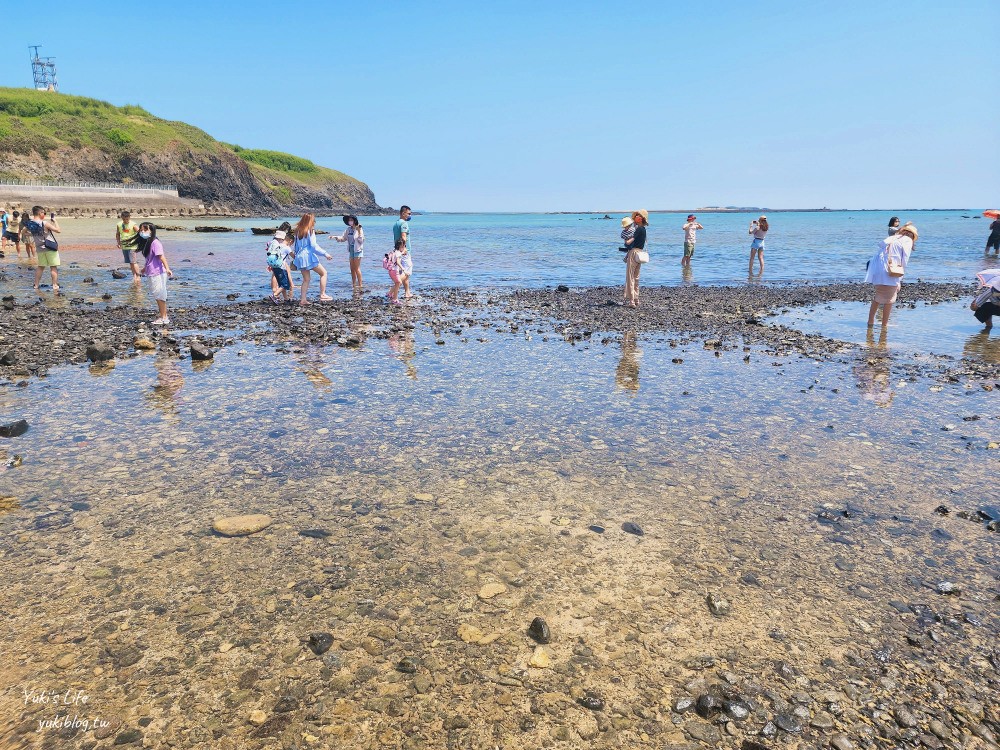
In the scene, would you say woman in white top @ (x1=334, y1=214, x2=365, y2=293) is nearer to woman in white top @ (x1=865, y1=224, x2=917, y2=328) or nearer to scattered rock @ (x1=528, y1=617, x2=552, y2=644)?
woman in white top @ (x1=865, y1=224, x2=917, y2=328)

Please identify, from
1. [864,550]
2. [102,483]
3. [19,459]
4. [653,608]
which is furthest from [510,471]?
[19,459]

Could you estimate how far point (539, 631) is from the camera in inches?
168

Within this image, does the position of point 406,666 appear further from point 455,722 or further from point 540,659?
point 540,659

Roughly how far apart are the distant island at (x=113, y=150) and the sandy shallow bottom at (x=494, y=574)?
352ft

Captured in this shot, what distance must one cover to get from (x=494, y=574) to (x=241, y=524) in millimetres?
2579

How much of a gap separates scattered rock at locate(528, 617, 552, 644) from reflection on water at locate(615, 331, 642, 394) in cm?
648

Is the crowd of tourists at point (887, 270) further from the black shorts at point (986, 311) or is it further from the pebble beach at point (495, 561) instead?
the pebble beach at point (495, 561)

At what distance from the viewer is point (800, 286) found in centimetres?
2711

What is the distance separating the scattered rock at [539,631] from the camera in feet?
14.0

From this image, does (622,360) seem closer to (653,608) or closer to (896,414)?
(896,414)

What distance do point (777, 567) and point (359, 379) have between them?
7801 millimetres

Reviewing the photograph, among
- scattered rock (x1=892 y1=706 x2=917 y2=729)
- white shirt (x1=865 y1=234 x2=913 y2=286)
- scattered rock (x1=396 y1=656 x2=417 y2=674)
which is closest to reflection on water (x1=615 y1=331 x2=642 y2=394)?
white shirt (x1=865 y1=234 x2=913 y2=286)

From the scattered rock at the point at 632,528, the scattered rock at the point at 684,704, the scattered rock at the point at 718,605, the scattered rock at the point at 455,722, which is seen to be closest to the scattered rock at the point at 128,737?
the scattered rock at the point at 455,722

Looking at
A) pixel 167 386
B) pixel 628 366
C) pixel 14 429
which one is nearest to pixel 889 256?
pixel 628 366
